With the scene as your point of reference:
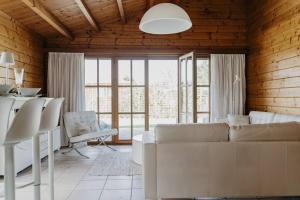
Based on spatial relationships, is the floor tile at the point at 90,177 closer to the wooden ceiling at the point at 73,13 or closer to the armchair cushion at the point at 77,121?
the armchair cushion at the point at 77,121

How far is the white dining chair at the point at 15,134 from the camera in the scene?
1612mm

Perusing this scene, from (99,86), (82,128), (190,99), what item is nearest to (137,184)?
(82,128)

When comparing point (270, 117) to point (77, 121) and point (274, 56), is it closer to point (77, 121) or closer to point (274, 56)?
point (274, 56)

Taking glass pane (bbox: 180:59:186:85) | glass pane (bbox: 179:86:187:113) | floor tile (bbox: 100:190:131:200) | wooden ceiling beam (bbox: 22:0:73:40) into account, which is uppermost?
wooden ceiling beam (bbox: 22:0:73:40)

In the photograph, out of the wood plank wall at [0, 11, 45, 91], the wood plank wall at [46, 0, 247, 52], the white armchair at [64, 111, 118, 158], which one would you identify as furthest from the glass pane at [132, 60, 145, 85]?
the wood plank wall at [0, 11, 45, 91]

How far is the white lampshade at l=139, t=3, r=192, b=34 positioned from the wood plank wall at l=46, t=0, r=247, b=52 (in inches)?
96.8

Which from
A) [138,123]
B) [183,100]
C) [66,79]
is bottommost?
[138,123]

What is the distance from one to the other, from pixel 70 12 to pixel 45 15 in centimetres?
63

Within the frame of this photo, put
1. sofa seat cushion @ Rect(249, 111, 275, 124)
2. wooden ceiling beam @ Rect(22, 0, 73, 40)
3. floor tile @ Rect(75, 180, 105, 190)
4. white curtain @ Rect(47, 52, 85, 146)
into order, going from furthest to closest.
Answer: white curtain @ Rect(47, 52, 85, 146) < sofa seat cushion @ Rect(249, 111, 275, 124) < wooden ceiling beam @ Rect(22, 0, 73, 40) < floor tile @ Rect(75, 180, 105, 190)

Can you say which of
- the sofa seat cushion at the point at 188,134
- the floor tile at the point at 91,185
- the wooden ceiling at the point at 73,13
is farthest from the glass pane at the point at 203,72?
the sofa seat cushion at the point at 188,134

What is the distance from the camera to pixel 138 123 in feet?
20.5

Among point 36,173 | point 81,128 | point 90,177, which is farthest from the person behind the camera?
point 81,128

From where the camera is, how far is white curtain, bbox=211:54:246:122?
5.97 meters

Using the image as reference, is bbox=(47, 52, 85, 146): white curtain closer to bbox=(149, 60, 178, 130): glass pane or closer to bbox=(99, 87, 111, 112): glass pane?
bbox=(99, 87, 111, 112): glass pane
